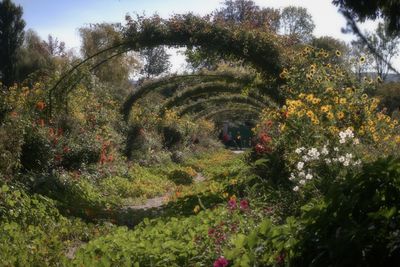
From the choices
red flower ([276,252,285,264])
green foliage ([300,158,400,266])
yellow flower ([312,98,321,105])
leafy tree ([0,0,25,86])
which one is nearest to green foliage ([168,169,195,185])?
yellow flower ([312,98,321,105])

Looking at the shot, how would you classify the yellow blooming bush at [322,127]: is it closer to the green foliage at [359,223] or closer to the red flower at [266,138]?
the red flower at [266,138]

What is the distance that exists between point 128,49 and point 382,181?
9.90 metres

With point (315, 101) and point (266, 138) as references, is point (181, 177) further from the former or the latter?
point (315, 101)

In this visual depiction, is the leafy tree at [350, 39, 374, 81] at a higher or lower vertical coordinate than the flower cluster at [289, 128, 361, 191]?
higher

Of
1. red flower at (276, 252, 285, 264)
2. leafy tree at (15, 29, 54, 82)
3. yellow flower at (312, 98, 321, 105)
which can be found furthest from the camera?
leafy tree at (15, 29, 54, 82)

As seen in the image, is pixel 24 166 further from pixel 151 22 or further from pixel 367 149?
pixel 367 149

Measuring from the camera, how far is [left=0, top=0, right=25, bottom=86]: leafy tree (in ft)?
102

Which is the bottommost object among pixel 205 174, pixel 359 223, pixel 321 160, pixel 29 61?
pixel 359 223

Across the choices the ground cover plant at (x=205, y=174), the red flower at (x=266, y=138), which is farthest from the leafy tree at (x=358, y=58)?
the red flower at (x=266, y=138)

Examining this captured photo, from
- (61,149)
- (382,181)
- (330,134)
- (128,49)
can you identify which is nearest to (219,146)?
(128,49)

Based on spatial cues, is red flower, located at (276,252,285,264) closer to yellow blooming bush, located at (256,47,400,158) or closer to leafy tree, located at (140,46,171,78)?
yellow blooming bush, located at (256,47,400,158)

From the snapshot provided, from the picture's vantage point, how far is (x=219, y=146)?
28.3 meters

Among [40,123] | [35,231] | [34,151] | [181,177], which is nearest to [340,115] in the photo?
[35,231]

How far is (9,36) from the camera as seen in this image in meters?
31.7
